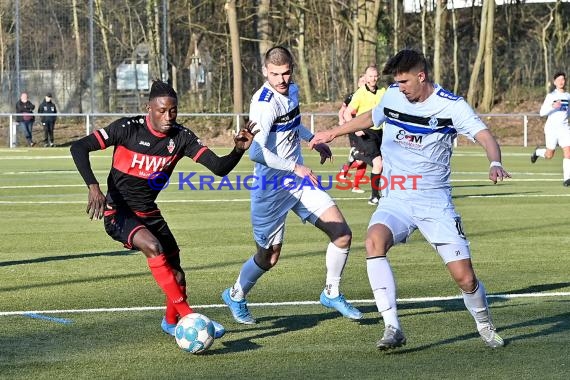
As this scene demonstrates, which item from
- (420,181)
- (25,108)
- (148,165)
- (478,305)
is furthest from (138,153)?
(25,108)

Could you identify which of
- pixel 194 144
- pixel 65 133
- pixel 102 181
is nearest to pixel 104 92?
pixel 65 133

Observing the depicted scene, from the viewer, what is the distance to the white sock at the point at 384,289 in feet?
24.5

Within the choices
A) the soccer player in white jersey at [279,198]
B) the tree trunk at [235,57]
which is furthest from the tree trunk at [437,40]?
the soccer player in white jersey at [279,198]

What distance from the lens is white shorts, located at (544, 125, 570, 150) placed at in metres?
21.3

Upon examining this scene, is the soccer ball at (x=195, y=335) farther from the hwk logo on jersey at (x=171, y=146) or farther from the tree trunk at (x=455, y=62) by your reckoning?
the tree trunk at (x=455, y=62)

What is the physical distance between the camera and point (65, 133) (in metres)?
A: 40.6

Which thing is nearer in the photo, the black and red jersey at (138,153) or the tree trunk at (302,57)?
the black and red jersey at (138,153)

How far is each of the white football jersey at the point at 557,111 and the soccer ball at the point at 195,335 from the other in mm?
15106

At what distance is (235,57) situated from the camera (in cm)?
4291

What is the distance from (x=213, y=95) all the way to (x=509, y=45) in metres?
12.5

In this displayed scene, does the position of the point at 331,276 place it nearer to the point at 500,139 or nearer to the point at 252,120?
the point at 252,120

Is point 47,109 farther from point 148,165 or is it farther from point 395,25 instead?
point 148,165

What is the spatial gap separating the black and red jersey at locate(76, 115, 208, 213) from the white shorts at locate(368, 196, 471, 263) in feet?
4.90

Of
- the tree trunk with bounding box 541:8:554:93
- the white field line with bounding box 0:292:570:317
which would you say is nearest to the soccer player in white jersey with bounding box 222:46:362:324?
the white field line with bounding box 0:292:570:317
